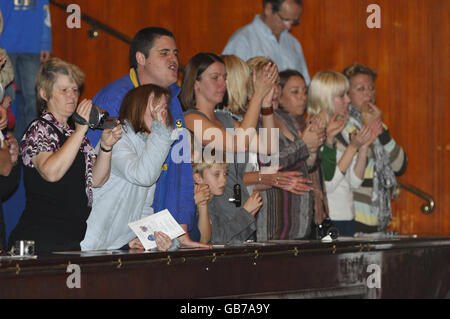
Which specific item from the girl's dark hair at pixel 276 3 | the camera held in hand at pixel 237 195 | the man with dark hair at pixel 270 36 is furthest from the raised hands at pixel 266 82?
the girl's dark hair at pixel 276 3

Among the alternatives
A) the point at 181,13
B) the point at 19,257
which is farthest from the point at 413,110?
the point at 19,257

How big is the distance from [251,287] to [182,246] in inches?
14.6

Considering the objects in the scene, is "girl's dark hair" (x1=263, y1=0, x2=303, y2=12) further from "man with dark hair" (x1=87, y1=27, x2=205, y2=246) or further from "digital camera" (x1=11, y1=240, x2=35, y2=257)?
"digital camera" (x1=11, y1=240, x2=35, y2=257)

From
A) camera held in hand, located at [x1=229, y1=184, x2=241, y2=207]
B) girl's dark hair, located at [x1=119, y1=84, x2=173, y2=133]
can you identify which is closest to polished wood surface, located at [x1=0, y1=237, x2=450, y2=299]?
camera held in hand, located at [x1=229, y1=184, x2=241, y2=207]

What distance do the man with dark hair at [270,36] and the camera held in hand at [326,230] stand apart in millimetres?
1666

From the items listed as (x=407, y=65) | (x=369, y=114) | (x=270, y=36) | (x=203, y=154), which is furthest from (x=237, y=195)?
(x=407, y=65)

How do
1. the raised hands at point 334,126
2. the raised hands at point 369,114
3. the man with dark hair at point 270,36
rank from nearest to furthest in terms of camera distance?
1. the raised hands at point 334,126
2. the raised hands at point 369,114
3. the man with dark hair at point 270,36

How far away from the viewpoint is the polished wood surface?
2.76 m

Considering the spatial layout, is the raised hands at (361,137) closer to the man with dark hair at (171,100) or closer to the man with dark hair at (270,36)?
the man with dark hair at (270,36)

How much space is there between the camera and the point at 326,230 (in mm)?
4141

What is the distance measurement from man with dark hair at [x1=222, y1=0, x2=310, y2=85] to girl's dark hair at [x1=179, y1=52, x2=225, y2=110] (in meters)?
1.29

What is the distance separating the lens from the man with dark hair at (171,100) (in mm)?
3730

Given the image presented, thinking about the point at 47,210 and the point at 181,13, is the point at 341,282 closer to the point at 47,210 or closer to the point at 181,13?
the point at 47,210

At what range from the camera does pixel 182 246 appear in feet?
11.7
